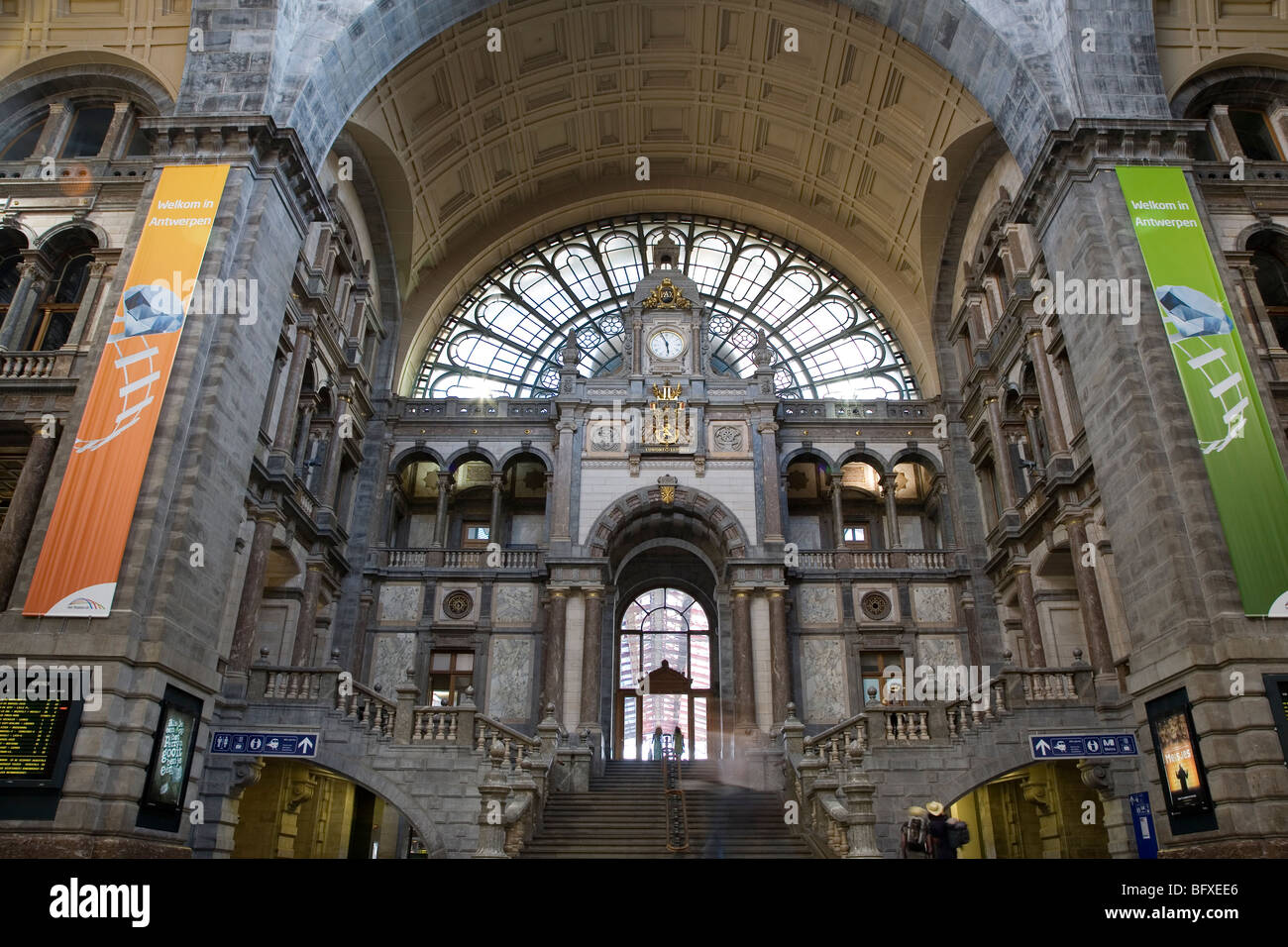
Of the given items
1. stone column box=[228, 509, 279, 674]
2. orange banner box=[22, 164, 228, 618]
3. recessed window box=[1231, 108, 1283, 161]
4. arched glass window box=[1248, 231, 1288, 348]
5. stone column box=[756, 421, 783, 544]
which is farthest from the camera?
stone column box=[756, 421, 783, 544]

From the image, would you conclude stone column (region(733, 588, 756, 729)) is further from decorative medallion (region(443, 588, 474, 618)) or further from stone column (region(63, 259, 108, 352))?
stone column (region(63, 259, 108, 352))

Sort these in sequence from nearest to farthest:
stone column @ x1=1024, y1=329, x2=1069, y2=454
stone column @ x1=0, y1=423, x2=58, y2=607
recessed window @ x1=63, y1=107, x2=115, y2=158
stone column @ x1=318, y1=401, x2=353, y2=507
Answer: stone column @ x1=0, y1=423, x2=58, y2=607
stone column @ x1=1024, y1=329, x2=1069, y2=454
recessed window @ x1=63, y1=107, x2=115, y2=158
stone column @ x1=318, y1=401, x2=353, y2=507

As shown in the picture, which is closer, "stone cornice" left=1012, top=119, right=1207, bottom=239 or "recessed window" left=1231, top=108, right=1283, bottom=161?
"stone cornice" left=1012, top=119, right=1207, bottom=239

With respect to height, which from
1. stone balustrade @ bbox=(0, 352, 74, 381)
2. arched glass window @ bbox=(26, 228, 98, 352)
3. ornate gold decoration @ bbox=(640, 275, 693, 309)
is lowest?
stone balustrade @ bbox=(0, 352, 74, 381)

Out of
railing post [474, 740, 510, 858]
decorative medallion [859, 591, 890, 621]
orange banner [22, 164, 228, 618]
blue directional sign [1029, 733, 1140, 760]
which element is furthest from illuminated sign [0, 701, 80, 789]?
decorative medallion [859, 591, 890, 621]

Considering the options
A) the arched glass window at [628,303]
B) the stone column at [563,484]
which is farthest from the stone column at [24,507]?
the arched glass window at [628,303]

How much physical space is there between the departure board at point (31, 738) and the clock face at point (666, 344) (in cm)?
1962

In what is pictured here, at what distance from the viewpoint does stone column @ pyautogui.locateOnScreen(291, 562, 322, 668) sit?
21.6 metres

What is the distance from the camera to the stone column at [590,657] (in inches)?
916

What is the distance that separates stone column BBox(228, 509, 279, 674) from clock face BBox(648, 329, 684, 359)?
43.5ft

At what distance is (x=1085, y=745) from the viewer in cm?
1564
